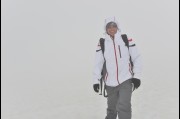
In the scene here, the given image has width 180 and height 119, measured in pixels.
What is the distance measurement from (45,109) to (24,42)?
3158 centimetres

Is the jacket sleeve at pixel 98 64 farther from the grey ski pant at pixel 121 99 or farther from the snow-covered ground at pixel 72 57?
the snow-covered ground at pixel 72 57

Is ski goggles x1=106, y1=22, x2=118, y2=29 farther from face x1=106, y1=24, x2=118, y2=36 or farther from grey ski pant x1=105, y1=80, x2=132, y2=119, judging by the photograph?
grey ski pant x1=105, y1=80, x2=132, y2=119

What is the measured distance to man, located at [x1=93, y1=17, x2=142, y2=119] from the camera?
7008mm

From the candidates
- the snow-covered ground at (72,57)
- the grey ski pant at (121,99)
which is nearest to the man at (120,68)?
the grey ski pant at (121,99)

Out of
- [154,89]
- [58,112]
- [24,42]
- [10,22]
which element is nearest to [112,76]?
[58,112]

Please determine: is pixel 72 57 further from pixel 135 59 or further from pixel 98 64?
pixel 135 59

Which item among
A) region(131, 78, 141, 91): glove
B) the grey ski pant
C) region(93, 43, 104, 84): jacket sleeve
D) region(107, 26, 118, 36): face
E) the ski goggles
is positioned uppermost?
the ski goggles

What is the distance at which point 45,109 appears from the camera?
34.7 feet

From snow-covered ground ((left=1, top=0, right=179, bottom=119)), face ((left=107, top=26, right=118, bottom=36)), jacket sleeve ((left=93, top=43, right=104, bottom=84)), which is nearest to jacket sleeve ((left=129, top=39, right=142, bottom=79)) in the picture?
face ((left=107, top=26, right=118, bottom=36))

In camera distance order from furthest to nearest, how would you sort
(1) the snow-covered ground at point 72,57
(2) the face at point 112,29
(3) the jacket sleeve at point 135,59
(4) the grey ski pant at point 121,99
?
(1) the snow-covered ground at point 72,57 < (2) the face at point 112,29 < (3) the jacket sleeve at point 135,59 < (4) the grey ski pant at point 121,99

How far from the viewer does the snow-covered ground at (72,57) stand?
10.4 m

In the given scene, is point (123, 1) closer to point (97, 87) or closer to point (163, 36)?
point (163, 36)

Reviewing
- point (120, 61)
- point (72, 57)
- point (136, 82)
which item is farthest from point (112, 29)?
point (72, 57)

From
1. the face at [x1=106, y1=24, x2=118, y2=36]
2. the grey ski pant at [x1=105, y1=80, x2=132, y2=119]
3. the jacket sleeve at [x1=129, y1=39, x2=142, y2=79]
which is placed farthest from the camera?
the face at [x1=106, y1=24, x2=118, y2=36]
